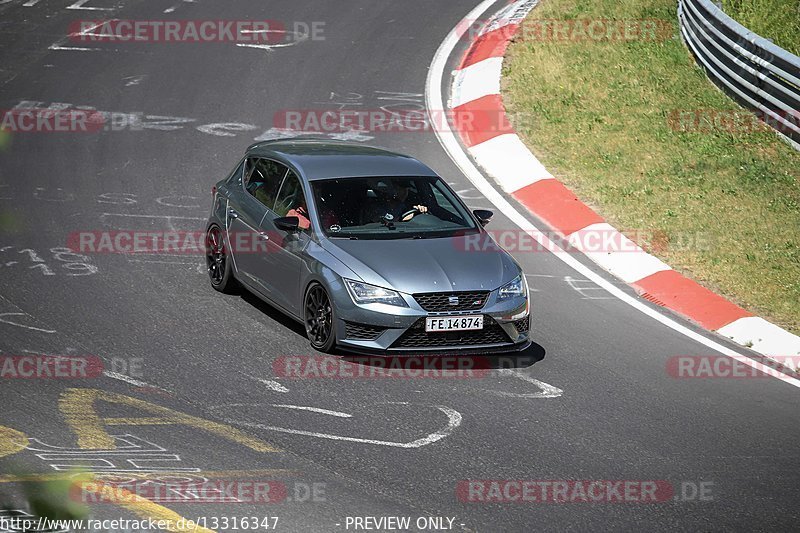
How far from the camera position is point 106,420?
7.63 m

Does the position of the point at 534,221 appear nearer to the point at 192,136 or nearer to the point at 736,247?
the point at 736,247

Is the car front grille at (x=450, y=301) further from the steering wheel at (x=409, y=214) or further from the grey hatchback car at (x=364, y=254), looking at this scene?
the steering wheel at (x=409, y=214)

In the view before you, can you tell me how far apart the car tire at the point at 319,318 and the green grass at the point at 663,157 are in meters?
4.58

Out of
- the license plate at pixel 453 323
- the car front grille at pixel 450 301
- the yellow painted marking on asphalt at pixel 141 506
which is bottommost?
the yellow painted marking on asphalt at pixel 141 506

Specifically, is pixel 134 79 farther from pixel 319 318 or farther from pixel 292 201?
pixel 319 318

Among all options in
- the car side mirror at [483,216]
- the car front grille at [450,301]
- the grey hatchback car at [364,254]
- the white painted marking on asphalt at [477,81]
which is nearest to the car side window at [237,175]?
the grey hatchback car at [364,254]

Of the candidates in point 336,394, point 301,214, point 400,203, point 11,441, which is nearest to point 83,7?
point 301,214

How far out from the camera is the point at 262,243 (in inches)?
404

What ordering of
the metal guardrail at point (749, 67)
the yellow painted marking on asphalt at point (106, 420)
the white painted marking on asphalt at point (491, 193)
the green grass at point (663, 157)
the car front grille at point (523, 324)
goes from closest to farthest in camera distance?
the yellow painted marking on asphalt at point (106, 420)
the car front grille at point (523, 324)
the white painted marking on asphalt at point (491, 193)
the green grass at point (663, 157)
the metal guardrail at point (749, 67)

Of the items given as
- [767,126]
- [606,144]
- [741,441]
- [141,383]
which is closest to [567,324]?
[741,441]

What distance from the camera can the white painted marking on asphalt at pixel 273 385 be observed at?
848cm

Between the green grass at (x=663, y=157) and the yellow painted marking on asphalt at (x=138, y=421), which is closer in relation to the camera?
the yellow painted marking on asphalt at (x=138, y=421)

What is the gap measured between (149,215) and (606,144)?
621 centimetres

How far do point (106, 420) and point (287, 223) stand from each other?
8.79ft
